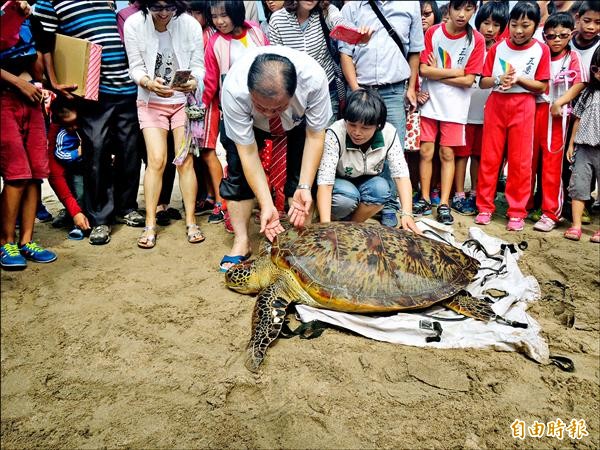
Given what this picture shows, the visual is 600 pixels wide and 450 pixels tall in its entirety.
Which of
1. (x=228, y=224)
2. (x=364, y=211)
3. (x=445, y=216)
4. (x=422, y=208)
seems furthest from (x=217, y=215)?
(x=445, y=216)

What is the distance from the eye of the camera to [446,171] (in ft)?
13.1

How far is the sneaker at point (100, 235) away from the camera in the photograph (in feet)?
10.7

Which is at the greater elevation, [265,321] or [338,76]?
[338,76]

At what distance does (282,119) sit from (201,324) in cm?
141

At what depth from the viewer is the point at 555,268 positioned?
305 centimetres

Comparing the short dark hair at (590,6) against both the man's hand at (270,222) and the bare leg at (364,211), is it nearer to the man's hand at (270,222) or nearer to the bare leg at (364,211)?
the bare leg at (364,211)

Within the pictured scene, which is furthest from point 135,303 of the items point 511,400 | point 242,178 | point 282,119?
point 511,400

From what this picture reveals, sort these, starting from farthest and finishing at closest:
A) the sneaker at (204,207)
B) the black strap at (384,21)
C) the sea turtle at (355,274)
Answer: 1. the sneaker at (204,207)
2. the black strap at (384,21)
3. the sea turtle at (355,274)

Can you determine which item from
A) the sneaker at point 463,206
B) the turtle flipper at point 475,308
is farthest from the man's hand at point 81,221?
the sneaker at point 463,206

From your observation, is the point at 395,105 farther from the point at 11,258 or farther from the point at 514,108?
the point at 11,258

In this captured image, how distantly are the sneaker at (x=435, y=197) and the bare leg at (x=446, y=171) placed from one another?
11.1 inches

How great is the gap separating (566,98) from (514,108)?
0.43 m

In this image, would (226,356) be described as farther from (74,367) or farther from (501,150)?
(501,150)

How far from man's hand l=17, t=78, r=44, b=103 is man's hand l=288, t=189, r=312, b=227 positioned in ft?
5.82
